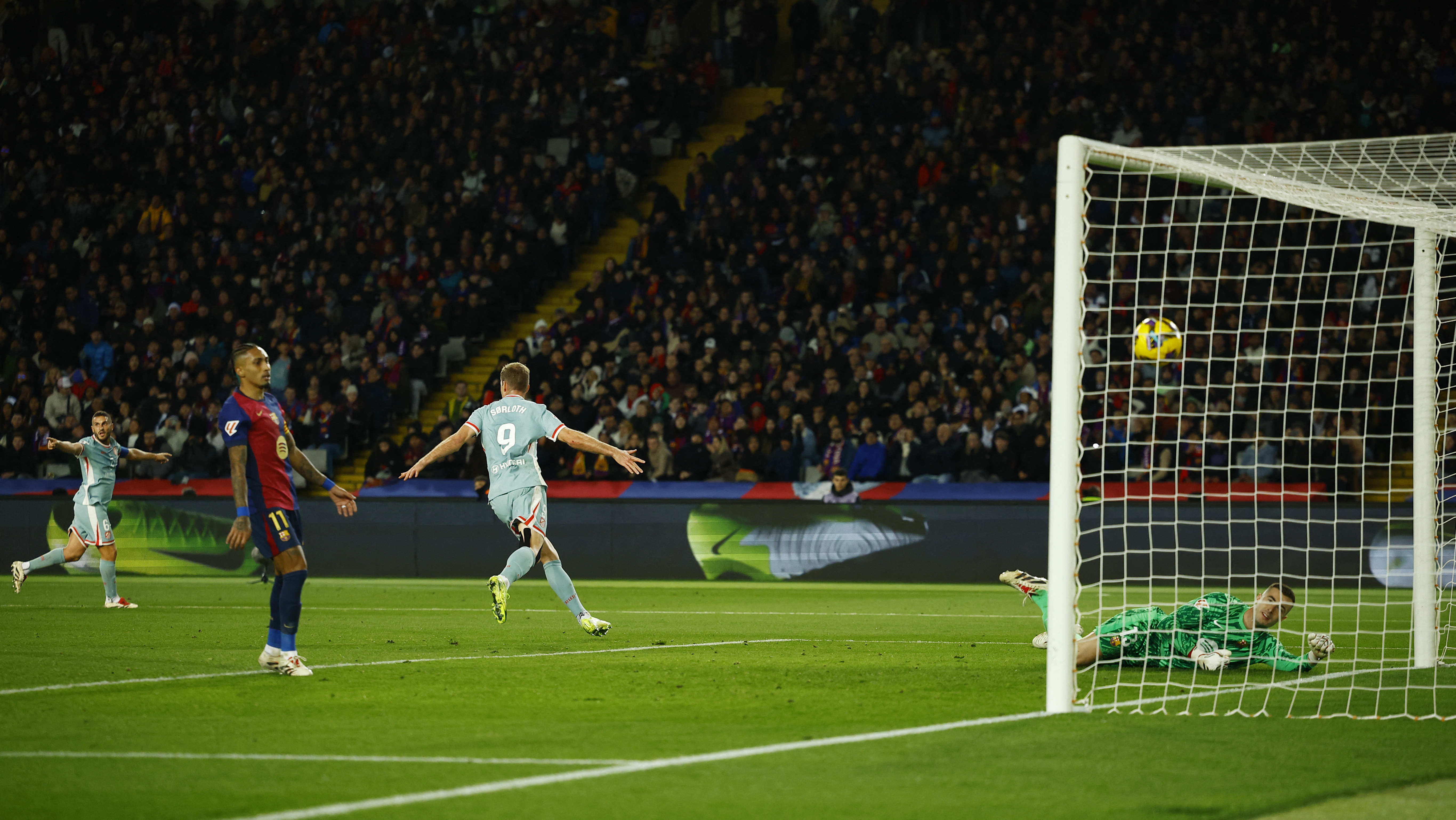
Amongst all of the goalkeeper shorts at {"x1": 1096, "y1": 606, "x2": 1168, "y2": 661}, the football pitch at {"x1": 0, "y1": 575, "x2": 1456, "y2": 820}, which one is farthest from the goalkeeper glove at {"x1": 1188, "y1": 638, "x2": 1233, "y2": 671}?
the football pitch at {"x1": 0, "y1": 575, "x2": 1456, "y2": 820}

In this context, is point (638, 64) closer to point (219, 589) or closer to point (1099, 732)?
point (219, 589)

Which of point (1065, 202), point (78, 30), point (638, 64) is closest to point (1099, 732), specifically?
point (1065, 202)

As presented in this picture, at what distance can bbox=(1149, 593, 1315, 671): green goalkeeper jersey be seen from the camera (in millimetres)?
9414

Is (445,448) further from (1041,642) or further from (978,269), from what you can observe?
(978,269)

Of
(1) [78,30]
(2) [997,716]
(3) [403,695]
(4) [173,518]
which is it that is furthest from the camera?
(1) [78,30]

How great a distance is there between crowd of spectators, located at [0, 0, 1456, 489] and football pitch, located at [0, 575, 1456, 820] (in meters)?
9.47

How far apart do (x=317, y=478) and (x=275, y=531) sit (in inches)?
30.5

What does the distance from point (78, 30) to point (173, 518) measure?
16226 millimetres

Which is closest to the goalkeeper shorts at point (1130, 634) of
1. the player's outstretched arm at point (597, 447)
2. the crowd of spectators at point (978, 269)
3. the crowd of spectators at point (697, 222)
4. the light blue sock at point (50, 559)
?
the player's outstretched arm at point (597, 447)

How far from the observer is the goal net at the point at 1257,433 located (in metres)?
8.02

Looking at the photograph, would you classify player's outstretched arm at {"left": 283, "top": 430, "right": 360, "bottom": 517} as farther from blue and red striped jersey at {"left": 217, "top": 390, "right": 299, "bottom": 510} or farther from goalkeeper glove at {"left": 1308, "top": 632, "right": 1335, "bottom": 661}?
goalkeeper glove at {"left": 1308, "top": 632, "right": 1335, "bottom": 661}

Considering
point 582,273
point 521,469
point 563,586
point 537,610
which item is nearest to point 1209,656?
point 563,586

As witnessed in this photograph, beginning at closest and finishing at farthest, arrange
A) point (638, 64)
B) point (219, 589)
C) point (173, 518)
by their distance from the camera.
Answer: point (219, 589), point (173, 518), point (638, 64)

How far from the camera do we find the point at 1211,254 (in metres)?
22.0
